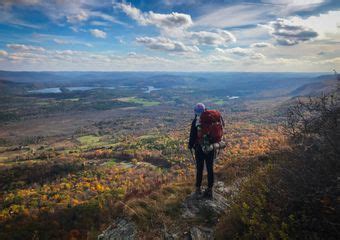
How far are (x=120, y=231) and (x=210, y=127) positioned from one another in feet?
15.2

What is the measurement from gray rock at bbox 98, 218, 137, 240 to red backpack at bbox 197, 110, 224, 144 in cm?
375

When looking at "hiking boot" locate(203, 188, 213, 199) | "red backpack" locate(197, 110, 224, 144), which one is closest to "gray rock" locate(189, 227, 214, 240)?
"hiking boot" locate(203, 188, 213, 199)

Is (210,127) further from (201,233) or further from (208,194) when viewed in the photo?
(201,233)

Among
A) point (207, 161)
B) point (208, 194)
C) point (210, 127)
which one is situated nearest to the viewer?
point (210, 127)

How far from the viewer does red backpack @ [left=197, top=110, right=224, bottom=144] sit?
8.73 meters

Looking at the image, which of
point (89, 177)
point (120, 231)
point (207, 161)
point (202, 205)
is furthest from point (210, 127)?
point (89, 177)

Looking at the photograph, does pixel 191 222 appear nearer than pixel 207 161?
Yes

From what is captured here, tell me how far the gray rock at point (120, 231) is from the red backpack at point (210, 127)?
147 inches

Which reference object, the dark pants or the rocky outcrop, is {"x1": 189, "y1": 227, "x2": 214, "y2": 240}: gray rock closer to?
the rocky outcrop

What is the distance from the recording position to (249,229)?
5.96m

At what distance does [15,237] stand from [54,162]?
86220mm

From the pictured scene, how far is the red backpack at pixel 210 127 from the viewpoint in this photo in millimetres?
8727

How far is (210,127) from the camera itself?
8.77 m

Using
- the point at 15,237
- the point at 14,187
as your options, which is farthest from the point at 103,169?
the point at 15,237
